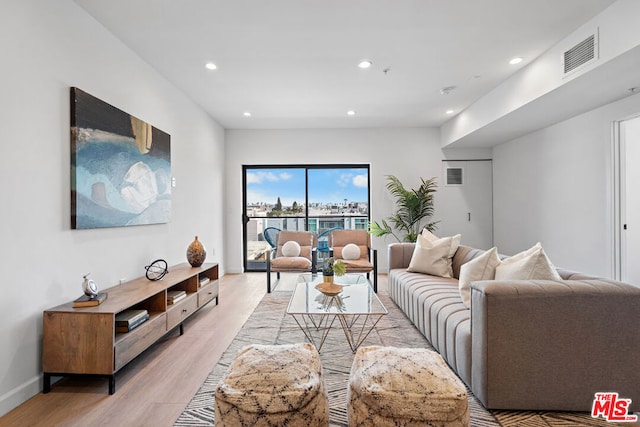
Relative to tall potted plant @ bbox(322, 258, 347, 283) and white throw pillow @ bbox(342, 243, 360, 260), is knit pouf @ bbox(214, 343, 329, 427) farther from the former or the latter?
white throw pillow @ bbox(342, 243, 360, 260)

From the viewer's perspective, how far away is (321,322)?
10.6ft

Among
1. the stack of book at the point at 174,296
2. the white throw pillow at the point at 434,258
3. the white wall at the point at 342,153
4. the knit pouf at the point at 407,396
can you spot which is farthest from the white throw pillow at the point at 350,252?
the knit pouf at the point at 407,396

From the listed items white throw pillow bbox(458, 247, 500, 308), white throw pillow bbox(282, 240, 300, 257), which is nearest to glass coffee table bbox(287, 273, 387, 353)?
white throw pillow bbox(458, 247, 500, 308)

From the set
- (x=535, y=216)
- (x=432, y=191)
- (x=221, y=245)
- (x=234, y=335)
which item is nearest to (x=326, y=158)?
(x=432, y=191)

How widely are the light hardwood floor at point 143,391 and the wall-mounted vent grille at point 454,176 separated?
4609 millimetres

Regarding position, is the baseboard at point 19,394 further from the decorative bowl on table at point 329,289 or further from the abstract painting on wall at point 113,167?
the decorative bowl on table at point 329,289

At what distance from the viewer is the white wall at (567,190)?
144 inches

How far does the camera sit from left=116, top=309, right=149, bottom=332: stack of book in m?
2.26

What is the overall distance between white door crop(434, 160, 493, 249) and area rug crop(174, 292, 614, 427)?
2567 mm

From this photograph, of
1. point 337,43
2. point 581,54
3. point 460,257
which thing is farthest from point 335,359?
point 581,54

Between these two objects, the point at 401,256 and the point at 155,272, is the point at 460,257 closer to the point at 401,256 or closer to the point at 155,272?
the point at 401,256

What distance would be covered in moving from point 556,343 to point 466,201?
15.3 feet

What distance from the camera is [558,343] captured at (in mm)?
1770

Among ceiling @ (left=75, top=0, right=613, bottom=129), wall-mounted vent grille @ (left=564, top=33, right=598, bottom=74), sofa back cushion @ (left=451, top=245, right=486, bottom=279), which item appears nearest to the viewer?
ceiling @ (left=75, top=0, right=613, bottom=129)
